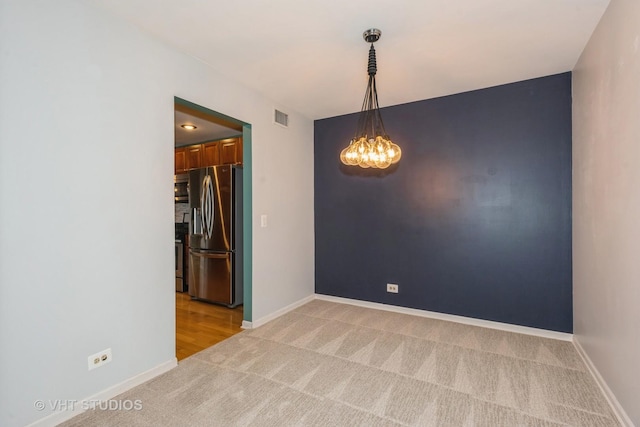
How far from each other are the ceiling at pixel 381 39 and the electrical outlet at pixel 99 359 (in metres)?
2.34

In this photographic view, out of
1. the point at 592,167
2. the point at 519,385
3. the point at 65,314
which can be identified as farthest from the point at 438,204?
the point at 65,314

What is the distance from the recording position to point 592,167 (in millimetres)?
2404

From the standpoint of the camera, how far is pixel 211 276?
13.8ft

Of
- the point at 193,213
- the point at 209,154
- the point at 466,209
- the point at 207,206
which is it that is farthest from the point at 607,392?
the point at 209,154

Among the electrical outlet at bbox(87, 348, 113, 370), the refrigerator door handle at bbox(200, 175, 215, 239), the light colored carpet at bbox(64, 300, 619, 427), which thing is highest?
the refrigerator door handle at bbox(200, 175, 215, 239)

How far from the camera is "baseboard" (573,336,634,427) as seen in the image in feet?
5.89

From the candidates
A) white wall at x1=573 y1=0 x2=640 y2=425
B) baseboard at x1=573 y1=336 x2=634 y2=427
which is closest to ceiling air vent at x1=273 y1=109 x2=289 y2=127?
white wall at x1=573 y1=0 x2=640 y2=425

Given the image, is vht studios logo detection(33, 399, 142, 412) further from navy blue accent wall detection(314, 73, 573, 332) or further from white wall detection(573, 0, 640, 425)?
white wall detection(573, 0, 640, 425)

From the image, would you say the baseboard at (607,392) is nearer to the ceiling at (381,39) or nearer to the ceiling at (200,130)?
the ceiling at (381,39)

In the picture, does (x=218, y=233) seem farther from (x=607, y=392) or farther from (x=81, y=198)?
(x=607, y=392)

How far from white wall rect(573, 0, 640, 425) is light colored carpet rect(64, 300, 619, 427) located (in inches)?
13.1

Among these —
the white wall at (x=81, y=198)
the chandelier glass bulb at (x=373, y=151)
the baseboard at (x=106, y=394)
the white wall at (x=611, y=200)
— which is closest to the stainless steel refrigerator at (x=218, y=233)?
the white wall at (x=81, y=198)

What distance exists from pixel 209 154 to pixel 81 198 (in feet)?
10.1

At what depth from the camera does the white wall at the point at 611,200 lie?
5.57 feet
